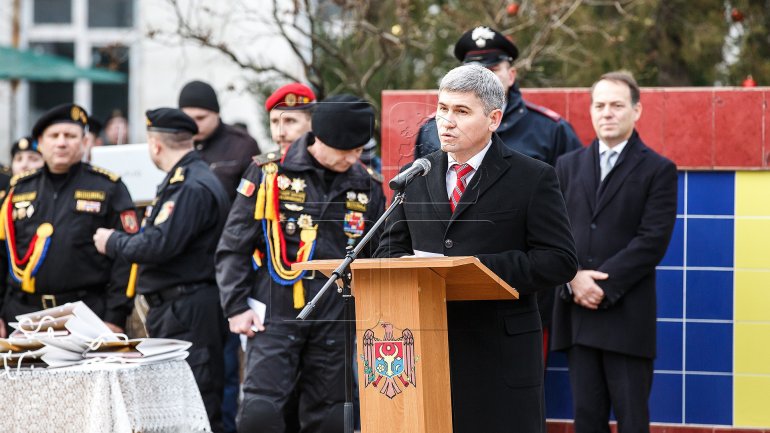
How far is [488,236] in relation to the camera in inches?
197

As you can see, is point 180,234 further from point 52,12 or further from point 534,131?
point 52,12

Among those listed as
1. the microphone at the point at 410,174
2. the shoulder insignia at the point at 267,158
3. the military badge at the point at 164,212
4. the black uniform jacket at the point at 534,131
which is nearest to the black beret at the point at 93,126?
the military badge at the point at 164,212

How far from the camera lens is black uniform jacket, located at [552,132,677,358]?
22.5 feet

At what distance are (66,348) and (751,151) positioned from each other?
3.94m

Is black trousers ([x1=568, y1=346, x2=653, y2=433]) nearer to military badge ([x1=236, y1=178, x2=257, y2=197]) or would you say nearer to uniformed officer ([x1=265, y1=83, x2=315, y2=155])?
military badge ([x1=236, y1=178, x2=257, y2=197])

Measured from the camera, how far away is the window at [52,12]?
19.1m

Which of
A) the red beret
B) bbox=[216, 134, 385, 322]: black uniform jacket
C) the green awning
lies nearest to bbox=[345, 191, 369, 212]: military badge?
bbox=[216, 134, 385, 322]: black uniform jacket

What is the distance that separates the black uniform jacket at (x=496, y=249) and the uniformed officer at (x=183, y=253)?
2.85 m

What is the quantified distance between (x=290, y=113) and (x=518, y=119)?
1.39 m

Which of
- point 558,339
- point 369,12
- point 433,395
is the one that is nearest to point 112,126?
point 369,12

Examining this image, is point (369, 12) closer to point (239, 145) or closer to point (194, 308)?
point (239, 145)

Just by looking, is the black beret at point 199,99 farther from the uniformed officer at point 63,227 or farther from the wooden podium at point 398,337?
the wooden podium at point 398,337

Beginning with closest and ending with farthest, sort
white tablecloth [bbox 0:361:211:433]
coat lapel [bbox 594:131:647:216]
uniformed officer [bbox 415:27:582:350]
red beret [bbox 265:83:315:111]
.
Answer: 1. white tablecloth [bbox 0:361:211:433]
2. coat lapel [bbox 594:131:647:216]
3. uniformed officer [bbox 415:27:582:350]
4. red beret [bbox 265:83:315:111]

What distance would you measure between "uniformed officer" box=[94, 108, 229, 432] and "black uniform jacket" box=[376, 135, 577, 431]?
2850 mm
